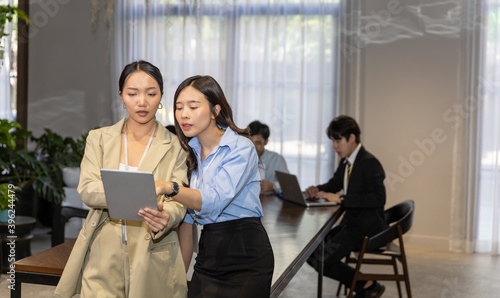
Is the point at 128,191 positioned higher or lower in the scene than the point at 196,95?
lower

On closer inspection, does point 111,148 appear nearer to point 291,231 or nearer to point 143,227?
point 143,227

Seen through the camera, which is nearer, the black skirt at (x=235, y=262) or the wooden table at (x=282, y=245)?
the black skirt at (x=235, y=262)

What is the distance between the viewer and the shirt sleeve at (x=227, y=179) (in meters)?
1.98

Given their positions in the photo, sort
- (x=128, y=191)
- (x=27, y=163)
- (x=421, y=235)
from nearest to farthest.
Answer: (x=128, y=191) < (x=27, y=163) < (x=421, y=235)

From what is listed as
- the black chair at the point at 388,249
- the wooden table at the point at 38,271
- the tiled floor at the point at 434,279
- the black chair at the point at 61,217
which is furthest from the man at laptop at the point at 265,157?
the wooden table at the point at 38,271

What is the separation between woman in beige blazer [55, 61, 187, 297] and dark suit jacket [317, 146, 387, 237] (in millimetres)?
2466

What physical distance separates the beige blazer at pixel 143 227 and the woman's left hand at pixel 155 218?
4.3 inches

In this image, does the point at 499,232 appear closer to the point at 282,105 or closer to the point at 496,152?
the point at 496,152

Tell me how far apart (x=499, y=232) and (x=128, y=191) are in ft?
18.8

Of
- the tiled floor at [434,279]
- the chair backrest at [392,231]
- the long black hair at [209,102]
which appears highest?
the long black hair at [209,102]

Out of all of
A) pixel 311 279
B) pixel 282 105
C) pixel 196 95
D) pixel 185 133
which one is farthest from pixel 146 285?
pixel 282 105

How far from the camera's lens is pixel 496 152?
657cm

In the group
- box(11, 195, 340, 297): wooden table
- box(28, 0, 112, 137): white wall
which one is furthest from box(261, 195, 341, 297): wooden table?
box(28, 0, 112, 137): white wall

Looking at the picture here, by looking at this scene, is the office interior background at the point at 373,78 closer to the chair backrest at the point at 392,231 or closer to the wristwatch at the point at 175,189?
the chair backrest at the point at 392,231
